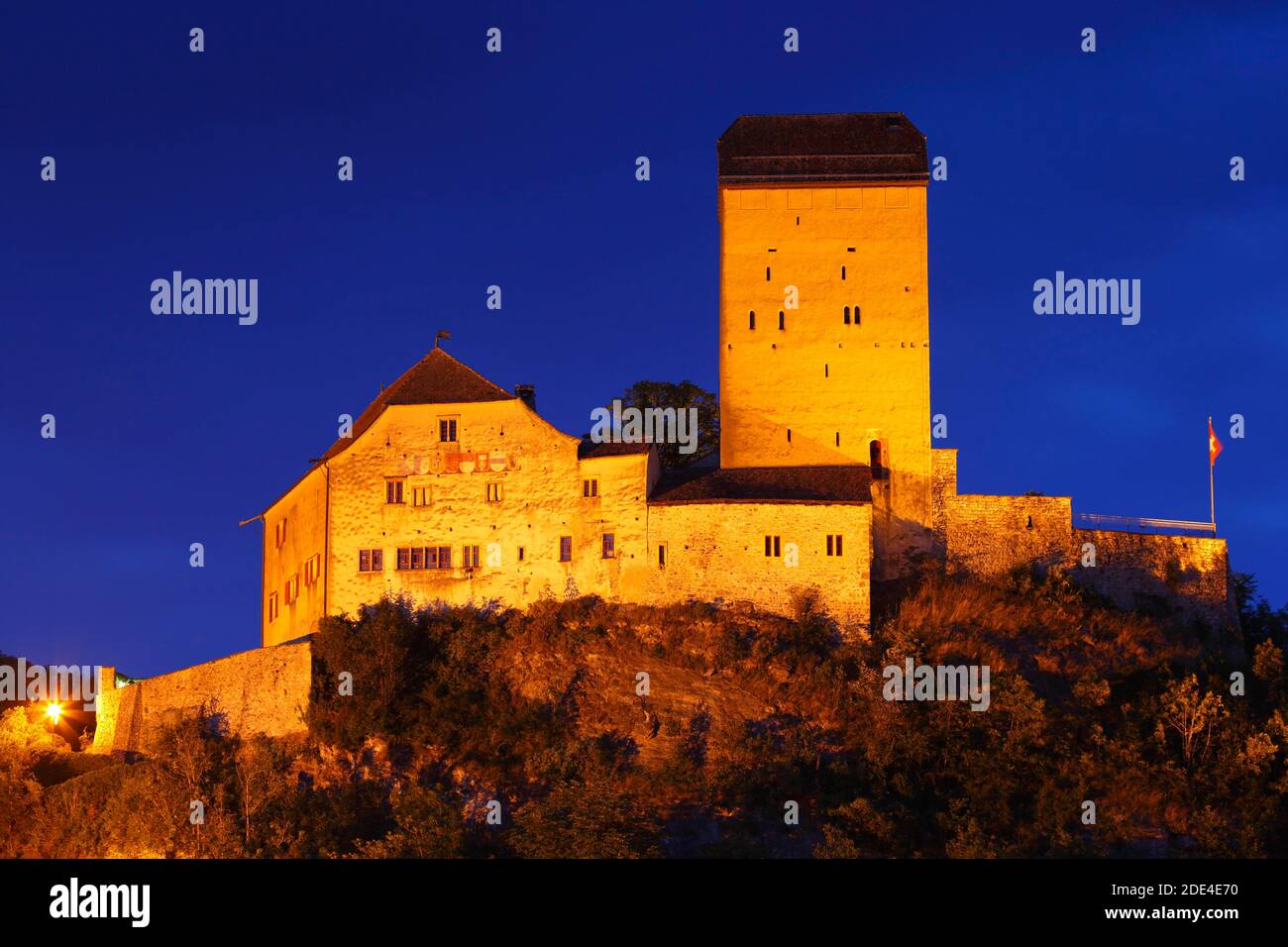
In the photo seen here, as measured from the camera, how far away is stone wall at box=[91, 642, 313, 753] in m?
62.1

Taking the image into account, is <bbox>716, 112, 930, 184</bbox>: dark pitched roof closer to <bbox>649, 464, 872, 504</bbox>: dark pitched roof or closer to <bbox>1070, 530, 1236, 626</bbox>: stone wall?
<bbox>649, 464, 872, 504</bbox>: dark pitched roof

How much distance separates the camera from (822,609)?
210 ft

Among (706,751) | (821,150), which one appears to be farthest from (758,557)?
(821,150)

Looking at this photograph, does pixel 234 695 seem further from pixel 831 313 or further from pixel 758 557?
pixel 831 313

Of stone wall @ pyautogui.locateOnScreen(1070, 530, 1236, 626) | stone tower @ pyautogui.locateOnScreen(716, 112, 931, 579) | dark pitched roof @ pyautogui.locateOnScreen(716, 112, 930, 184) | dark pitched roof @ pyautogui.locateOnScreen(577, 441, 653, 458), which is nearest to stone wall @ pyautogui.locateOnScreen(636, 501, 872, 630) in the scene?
dark pitched roof @ pyautogui.locateOnScreen(577, 441, 653, 458)

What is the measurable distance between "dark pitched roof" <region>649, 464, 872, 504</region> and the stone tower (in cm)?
165

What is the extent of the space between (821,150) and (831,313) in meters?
5.81

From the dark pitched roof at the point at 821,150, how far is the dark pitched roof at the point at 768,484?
33.6 ft

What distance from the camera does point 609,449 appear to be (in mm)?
66250

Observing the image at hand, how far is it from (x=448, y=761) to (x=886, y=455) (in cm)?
1872
